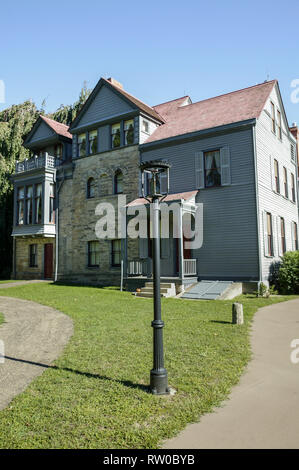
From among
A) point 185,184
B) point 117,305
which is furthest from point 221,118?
point 117,305

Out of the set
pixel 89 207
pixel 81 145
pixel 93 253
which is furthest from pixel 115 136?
pixel 93 253

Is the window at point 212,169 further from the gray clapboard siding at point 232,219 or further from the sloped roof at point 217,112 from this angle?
the sloped roof at point 217,112

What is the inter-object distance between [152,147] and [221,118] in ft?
12.5

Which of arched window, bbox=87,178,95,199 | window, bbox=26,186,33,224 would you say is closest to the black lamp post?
arched window, bbox=87,178,95,199

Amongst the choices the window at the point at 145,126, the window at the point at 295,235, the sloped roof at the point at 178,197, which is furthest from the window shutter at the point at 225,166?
the window at the point at 295,235

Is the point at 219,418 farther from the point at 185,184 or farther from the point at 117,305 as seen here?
the point at 185,184

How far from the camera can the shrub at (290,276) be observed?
15016 mm

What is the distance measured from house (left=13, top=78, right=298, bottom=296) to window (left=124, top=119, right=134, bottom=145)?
0.20ft

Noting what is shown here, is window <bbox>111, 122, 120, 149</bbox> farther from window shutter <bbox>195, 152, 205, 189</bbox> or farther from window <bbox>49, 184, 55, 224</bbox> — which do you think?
window shutter <bbox>195, 152, 205, 189</bbox>

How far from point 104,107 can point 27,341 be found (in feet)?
54.0

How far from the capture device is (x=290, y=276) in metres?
15.1

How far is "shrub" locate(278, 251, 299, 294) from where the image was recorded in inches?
591

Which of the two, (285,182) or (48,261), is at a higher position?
(285,182)

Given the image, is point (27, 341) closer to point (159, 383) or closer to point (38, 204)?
point (159, 383)
